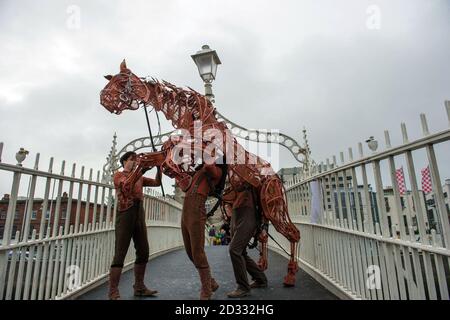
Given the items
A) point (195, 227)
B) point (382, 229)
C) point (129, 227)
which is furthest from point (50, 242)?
point (382, 229)

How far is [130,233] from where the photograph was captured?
12.5 ft

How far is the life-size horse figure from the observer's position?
3.56 meters

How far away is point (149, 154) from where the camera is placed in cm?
362

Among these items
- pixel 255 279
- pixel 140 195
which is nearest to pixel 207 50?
pixel 140 195

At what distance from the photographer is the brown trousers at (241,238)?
387cm

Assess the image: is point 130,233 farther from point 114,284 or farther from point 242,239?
point 242,239

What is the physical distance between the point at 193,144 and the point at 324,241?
9.01 feet

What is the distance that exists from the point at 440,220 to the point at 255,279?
297cm

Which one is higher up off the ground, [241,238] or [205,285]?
[241,238]

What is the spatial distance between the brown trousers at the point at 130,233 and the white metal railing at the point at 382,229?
110 inches

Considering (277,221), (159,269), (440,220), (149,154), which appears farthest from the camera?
(159,269)

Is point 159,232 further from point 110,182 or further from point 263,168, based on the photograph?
point 263,168

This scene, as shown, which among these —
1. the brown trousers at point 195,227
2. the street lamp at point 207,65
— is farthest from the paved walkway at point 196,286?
the street lamp at point 207,65

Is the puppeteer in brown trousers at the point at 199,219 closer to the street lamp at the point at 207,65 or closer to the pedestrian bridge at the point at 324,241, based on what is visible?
the pedestrian bridge at the point at 324,241
